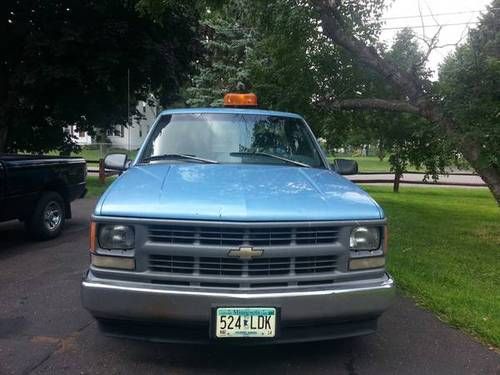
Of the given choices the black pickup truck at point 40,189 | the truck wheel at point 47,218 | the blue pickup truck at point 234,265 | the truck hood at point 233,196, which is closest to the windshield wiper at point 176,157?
the truck hood at point 233,196

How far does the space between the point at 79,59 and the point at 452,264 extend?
12.2 m

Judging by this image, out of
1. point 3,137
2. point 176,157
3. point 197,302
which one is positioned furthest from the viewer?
point 3,137

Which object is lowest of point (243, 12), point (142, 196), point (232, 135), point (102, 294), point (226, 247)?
point (102, 294)

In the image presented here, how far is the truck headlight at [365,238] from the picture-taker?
360 cm

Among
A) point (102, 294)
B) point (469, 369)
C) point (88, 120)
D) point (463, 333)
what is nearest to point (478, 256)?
point (463, 333)

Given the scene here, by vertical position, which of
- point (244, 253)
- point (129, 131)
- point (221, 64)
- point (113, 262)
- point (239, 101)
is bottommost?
point (113, 262)

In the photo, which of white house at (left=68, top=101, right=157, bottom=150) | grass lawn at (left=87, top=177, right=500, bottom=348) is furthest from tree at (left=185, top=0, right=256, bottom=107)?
grass lawn at (left=87, top=177, right=500, bottom=348)

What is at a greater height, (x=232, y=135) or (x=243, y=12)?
(x=243, y=12)

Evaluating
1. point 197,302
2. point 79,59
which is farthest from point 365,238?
point 79,59

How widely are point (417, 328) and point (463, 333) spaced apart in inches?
14.2

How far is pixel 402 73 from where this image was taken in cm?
895

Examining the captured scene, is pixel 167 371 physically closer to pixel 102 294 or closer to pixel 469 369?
pixel 102 294

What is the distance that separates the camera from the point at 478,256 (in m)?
7.42

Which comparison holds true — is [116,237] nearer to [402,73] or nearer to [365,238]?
[365,238]
